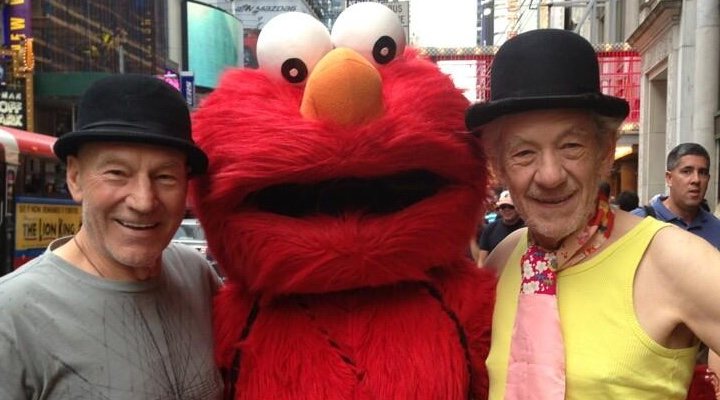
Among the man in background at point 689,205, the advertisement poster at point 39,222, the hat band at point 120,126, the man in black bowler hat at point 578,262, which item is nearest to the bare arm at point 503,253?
the man in black bowler hat at point 578,262

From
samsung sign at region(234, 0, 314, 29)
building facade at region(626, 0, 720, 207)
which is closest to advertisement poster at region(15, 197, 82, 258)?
building facade at region(626, 0, 720, 207)

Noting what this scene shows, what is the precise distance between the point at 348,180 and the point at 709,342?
1.03m

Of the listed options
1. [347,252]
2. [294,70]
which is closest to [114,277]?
[347,252]

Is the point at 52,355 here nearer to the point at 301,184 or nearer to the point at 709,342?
the point at 301,184

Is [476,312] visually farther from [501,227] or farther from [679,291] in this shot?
[501,227]

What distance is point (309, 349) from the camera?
208 cm

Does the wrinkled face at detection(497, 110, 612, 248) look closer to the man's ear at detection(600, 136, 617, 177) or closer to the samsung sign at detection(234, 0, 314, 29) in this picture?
the man's ear at detection(600, 136, 617, 177)

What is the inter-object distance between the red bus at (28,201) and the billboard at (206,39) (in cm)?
2638

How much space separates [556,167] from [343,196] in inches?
24.4

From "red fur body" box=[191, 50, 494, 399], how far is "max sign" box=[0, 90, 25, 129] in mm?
16585

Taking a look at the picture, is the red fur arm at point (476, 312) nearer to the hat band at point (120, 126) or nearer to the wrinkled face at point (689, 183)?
the hat band at point (120, 126)

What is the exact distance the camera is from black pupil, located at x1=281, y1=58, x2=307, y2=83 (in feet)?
6.96

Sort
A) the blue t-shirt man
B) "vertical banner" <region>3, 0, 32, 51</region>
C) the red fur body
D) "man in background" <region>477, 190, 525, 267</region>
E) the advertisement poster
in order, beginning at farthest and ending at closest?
1. "vertical banner" <region>3, 0, 32, 51</region>
2. the advertisement poster
3. "man in background" <region>477, 190, 525, 267</region>
4. the blue t-shirt man
5. the red fur body

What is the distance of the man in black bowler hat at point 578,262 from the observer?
1682mm
